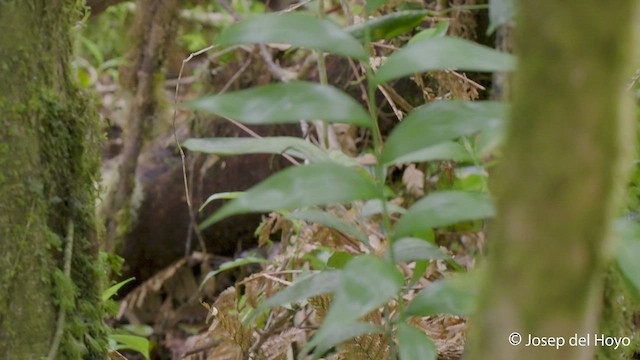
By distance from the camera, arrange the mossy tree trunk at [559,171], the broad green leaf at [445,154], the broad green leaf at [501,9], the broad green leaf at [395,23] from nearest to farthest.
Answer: the mossy tree trunk at [559,171] → the broad green leaf at [445,154] → the broad green leaf at [501,9] → the broad green leaf at [395,23]

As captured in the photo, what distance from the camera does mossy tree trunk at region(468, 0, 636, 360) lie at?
0.56m

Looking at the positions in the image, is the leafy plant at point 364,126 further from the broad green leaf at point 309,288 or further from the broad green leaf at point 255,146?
the broad green leaf at point 255,146

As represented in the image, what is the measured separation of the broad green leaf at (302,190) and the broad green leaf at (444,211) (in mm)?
57

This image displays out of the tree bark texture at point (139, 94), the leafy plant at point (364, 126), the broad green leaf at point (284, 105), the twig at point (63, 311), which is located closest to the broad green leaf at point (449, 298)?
the leafy plant at point (364, 126)

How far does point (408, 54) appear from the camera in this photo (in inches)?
35.6

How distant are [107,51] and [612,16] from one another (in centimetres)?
473

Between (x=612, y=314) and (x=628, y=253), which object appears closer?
(x=628, y=253)

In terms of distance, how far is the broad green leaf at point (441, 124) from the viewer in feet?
2.87

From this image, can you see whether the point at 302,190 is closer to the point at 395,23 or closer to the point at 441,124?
the point at 441,124

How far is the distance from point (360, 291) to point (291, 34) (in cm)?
29

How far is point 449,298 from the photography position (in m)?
0.99

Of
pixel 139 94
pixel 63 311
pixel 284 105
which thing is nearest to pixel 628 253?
pixel 284 105

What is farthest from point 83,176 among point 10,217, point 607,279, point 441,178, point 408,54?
point 441,178

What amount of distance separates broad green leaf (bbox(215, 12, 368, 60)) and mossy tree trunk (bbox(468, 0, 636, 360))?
0.36 metres
